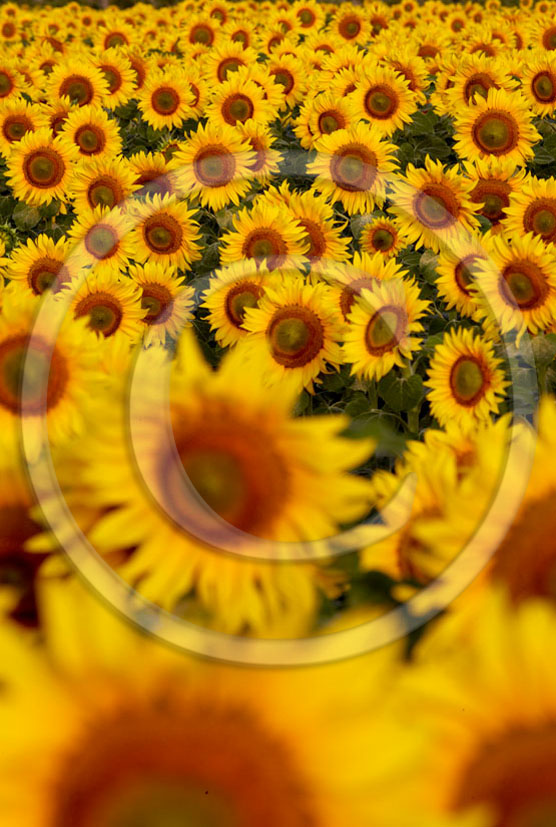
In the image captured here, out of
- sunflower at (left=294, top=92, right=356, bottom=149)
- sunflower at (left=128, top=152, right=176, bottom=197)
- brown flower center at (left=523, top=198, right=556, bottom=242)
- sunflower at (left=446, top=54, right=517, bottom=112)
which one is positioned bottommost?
sunflower at (left=128, top=152, right=176, bottom=197)

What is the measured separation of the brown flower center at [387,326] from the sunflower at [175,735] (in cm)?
268

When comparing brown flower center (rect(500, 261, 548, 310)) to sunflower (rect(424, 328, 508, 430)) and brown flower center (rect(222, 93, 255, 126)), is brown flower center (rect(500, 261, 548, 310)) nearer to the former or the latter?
sunflower (rect(424, 328, 508, 430))

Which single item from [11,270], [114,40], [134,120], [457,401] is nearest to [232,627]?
[457,401]

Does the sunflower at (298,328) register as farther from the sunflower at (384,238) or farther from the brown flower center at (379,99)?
the brown flower center at (379,99)

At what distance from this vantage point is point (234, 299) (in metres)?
4.01

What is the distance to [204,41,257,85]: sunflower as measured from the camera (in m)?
7.14

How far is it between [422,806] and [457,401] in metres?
2.74

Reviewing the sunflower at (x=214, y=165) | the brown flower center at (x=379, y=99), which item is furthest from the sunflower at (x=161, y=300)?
the brown flower center at (x=379, y=99)

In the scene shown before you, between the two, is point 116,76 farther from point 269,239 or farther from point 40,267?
point 269,239

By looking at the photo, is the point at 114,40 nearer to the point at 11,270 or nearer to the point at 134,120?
the point at 134,120

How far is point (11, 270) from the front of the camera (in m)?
4.23

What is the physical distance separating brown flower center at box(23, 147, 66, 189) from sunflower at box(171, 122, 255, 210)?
0.82 meters

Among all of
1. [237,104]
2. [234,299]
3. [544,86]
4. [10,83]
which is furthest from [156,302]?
[10,83]

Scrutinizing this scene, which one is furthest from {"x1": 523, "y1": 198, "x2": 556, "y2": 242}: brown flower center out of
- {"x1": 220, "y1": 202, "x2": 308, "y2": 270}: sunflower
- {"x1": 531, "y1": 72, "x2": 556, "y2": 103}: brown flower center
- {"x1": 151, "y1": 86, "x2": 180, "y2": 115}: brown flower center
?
{"x1": 151, "y1": 86, "x2": 180, "y2": 115}: brown flower center
